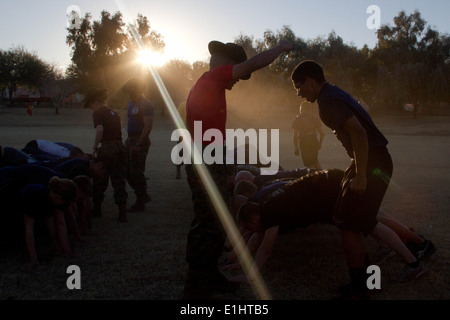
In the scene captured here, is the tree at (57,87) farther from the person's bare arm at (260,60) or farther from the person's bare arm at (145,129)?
the person's bare arm at (260,60)

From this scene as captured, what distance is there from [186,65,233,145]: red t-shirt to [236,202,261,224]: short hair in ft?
2.31

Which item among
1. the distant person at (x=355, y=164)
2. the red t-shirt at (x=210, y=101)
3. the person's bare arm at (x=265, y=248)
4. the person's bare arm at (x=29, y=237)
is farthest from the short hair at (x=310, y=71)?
the person's bare arm at (x=29, y=237)

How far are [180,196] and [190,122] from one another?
4.68 m

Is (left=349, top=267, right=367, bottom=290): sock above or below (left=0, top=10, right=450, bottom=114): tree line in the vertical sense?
below

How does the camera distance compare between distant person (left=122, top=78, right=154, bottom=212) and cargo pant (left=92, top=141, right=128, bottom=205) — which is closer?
cargo pant (left=92, top=141, right=128, bottom=205)

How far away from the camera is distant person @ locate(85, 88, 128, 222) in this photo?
6.37 m

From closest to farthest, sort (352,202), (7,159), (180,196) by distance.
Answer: (352,202) < (7,159) < (180,196)

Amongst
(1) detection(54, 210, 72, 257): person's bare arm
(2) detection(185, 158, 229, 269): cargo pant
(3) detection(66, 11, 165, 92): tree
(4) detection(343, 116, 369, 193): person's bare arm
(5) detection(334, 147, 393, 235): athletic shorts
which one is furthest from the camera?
(3) detection(66, 11, 165, 92): tree

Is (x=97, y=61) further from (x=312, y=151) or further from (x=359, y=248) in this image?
(x=359, y=248)

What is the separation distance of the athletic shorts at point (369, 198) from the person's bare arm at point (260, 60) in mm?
1136

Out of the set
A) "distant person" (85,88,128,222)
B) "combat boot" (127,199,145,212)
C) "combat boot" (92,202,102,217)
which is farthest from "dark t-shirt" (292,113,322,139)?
"combat boot" (92,202,102,217)

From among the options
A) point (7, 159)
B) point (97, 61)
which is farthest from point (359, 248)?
point (97, 61)

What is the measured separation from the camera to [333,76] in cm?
4394

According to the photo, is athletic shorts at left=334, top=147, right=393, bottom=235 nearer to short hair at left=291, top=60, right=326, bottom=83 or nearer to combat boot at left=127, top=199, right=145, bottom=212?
short hair at left=291, top=60, right=326, bottom=83
